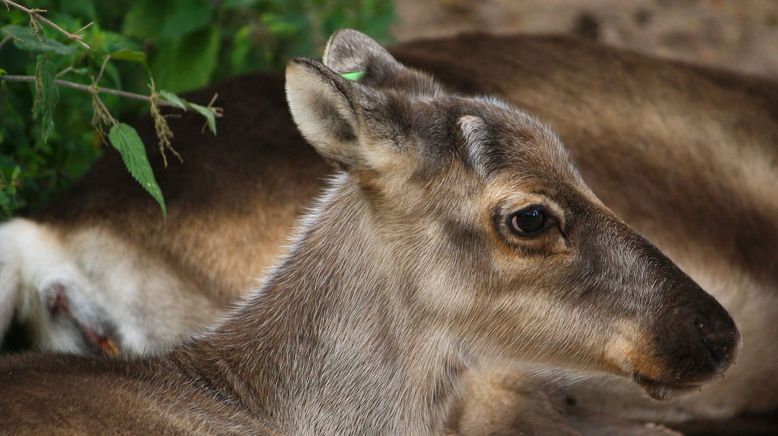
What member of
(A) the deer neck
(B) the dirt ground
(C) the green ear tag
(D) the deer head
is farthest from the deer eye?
(B) the dirt ground

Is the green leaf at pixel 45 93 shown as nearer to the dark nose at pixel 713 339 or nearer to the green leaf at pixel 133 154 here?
the green leaf at pixel 133 154

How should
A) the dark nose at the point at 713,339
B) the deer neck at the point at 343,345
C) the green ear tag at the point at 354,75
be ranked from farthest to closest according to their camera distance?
1. the green ear tag at the point at 354,75
2. the deer neck at the point at 343,345
3. the dark nose at the point at 713,339

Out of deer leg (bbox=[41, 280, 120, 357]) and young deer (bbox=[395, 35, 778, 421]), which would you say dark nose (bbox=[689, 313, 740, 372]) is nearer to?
young deer (bbox=[395, 35, 778, 421])

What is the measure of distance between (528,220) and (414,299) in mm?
475

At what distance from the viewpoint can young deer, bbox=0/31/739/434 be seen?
12.3 ft

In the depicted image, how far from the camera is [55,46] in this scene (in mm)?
4184

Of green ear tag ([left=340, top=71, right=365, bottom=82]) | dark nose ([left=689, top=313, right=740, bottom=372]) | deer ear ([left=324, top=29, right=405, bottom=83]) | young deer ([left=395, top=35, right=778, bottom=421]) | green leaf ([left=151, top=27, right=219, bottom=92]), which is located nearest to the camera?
dark nose ([left=689, top=313, right=740, bottom=372])

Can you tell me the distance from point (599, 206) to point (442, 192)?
19.7 inches

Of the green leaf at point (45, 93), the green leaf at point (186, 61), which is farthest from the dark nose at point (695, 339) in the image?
the green leaf at point (186, 61)

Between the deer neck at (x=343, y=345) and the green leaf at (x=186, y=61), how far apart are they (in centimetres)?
210

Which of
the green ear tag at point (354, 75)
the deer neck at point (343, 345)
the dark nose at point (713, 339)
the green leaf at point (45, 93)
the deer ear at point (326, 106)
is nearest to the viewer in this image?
the deer ear at point (326, 106)

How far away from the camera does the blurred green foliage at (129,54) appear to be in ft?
16.7

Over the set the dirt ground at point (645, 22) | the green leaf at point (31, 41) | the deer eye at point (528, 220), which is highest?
the green leaf at point (31, 41)

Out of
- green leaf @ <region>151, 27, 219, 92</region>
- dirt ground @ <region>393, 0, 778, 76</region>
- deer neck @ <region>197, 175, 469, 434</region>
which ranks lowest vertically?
dirt ground @ <region>393, 0, 778, 76</region>
